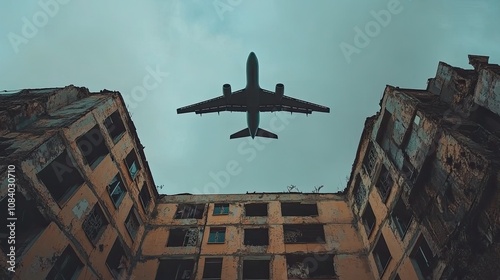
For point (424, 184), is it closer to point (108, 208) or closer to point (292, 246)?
point (292, 246)

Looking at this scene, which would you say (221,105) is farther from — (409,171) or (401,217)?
(401,217)

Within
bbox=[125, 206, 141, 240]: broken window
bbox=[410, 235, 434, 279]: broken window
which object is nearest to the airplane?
bbox=[125, 206, 141, 240]: broken window

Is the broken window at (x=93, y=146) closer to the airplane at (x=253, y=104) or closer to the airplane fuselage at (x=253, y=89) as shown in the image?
the airplane at (x=253, y=104)

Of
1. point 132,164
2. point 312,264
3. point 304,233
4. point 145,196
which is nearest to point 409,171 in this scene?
point 312,264

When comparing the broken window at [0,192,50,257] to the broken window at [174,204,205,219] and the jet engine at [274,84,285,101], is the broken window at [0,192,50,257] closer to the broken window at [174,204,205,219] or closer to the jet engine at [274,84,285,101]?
the broken window at [174,204,205,219]

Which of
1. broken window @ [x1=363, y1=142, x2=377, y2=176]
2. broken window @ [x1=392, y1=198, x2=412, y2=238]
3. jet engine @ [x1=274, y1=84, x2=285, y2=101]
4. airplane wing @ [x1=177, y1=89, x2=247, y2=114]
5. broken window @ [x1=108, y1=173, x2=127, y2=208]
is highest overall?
airplane wing @ [x1=177, y1=89, x2=247, y2=114]

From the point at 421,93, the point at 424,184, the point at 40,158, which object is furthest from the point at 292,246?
the point at 40,158

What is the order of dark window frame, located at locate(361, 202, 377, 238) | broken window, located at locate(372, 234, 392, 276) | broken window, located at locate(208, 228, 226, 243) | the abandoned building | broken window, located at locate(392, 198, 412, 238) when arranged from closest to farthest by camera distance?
1. the abandoned building
2. broken window, located at locate(392, 198, 412, 238)
3. broken window, located at locate(372, 234, 392, 276)
4. dark window frame, located at locate(361, 202, 377, 238)
5. broken window, located at locate(208, 228, 226, 243)
